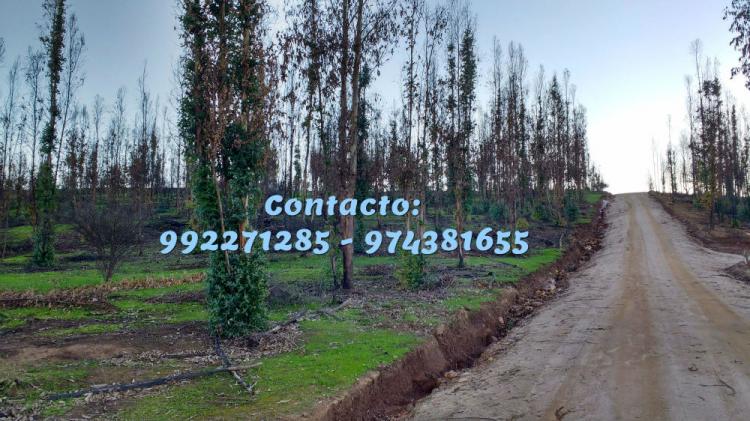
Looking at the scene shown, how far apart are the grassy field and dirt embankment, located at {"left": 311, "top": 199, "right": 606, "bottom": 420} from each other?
272 mm

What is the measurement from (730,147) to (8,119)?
78879 mm

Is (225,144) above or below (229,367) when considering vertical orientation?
above

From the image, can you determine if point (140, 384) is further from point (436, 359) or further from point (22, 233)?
point (22, 233)

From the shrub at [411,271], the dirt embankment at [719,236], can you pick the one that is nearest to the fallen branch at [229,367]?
the shrub at [411,271]

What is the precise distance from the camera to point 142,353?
9.41 meters

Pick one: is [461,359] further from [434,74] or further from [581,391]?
[434,74]

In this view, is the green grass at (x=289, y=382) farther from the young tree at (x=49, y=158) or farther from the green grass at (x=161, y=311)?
the young tree at (x=49, y=158)

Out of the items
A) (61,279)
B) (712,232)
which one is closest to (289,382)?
(61,279)

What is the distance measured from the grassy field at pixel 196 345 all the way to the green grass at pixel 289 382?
22mm

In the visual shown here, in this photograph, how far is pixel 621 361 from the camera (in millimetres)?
9406

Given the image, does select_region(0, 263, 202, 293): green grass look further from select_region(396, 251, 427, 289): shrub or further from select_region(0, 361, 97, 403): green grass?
select_region(396, 251, 427, 289): shrub

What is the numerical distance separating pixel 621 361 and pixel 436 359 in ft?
12.8

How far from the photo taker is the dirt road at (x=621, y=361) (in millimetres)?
7312

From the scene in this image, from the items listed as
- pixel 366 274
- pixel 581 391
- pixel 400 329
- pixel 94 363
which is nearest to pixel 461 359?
pixel 400 329
